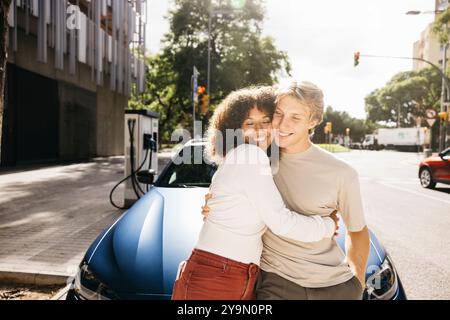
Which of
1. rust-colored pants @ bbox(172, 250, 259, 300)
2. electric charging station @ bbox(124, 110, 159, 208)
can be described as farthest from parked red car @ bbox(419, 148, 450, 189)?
rust-colored pants @ bbox(172, 250, 259, 300)

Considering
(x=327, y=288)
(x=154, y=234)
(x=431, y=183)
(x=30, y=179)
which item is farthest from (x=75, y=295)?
(x=431, y=183)

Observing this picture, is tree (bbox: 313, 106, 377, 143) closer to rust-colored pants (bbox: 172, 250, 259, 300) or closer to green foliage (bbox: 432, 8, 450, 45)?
green foliage (bbox: 432, 8, 450, 45)

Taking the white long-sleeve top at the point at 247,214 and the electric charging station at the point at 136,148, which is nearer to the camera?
the white long-sleeve top at the point at 247,214

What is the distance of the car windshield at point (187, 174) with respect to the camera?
13.5 feet

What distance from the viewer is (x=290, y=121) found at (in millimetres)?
1741

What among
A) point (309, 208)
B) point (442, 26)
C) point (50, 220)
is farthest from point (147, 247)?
point (442, 26)

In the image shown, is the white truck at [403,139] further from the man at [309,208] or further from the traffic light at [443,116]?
the man at [309,208]

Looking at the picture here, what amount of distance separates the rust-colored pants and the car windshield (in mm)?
2503

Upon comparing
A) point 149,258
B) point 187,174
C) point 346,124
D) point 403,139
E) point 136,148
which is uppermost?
point 346,124

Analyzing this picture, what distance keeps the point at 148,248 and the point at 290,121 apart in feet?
4.39

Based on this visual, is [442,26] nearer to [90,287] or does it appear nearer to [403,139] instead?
[90,287]

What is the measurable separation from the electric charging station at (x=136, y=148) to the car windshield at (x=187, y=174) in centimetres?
330

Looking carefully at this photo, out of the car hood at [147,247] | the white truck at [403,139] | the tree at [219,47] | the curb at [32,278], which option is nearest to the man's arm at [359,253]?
the car hood at [147,247]
